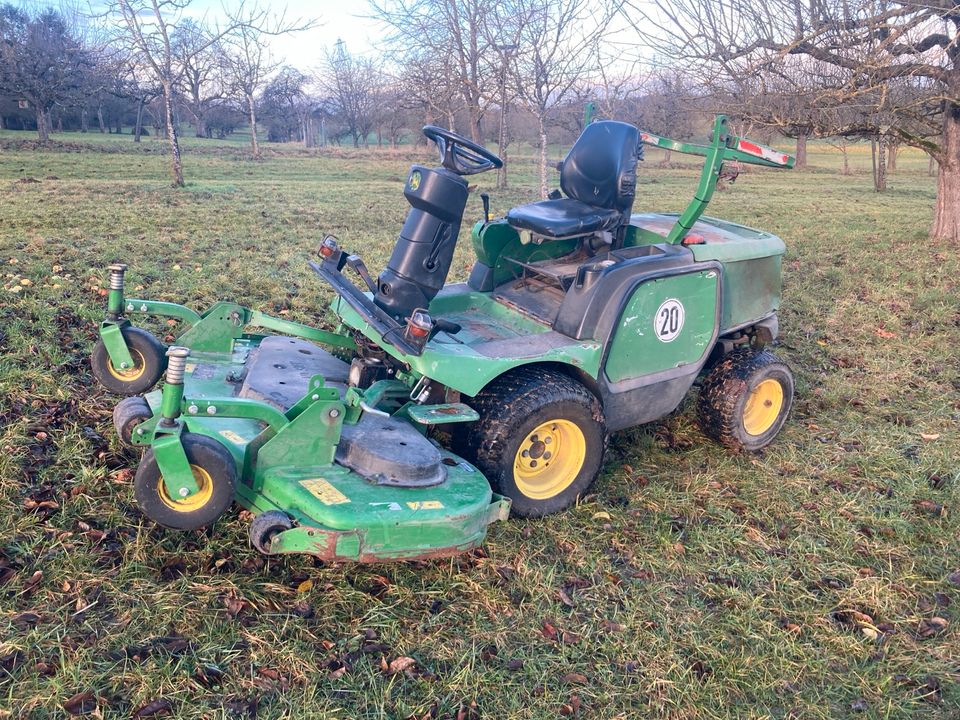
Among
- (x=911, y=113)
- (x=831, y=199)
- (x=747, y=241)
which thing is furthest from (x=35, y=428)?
(x=831, y=199)

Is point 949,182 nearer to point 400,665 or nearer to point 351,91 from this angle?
point 400,665

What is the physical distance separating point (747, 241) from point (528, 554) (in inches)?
96.5

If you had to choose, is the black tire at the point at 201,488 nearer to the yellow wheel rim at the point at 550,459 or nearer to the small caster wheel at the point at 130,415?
the small caster wheel at the point at 130,415

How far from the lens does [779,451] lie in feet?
16.1

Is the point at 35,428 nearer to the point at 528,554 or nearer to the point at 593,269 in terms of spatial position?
the point at 528,554

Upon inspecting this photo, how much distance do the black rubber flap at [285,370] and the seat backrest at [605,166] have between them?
180 centimetres

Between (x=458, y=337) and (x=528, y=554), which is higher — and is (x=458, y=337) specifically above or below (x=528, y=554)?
above

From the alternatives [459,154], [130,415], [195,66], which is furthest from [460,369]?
[195,66]

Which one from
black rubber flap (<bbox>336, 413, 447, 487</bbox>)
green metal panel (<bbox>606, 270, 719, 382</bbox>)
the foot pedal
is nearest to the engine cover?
the foot pedal

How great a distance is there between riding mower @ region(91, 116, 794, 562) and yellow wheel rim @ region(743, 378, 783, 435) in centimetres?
2

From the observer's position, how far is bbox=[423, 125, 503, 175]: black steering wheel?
3.94 metres

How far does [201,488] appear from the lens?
3.01m

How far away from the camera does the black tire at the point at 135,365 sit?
13.2 ft

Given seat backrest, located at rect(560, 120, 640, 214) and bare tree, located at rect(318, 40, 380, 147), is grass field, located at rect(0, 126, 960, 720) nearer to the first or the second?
seat backrest, located at rect(560, 120, 640, 214)
